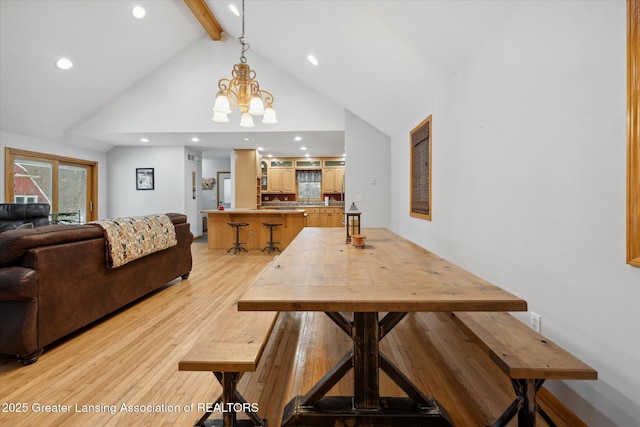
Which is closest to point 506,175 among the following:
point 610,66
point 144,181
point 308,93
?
point 610,66

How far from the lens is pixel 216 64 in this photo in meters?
5.64

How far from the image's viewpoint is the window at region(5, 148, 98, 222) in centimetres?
527

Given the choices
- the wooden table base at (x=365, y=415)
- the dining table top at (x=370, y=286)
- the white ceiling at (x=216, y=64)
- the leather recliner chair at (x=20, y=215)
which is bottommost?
the wooden table base at (x=365, y=415)

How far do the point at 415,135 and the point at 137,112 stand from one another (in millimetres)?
5243

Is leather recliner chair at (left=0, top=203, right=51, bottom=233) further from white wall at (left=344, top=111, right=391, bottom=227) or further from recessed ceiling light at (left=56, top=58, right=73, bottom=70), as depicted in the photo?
white wall at (left=344, top=111, right=391, bottom=227)

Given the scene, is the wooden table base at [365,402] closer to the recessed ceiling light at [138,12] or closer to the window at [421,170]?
the window at [421,170]

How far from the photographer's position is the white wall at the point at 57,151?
198 inches

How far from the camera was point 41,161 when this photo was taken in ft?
19.0

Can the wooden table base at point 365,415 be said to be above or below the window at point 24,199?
below

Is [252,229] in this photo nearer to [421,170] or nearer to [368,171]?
[368,171]

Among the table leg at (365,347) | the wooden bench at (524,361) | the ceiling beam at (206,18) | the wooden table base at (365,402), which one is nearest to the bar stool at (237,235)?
the ceiling beam at (206,18)

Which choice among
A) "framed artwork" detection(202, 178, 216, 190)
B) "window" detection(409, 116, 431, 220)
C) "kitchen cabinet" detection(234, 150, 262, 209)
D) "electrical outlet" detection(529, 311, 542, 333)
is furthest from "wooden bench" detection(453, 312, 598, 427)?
"framed artwork" detection(202, 178, 216, 190)

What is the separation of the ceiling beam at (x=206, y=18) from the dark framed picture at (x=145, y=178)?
3.59 m

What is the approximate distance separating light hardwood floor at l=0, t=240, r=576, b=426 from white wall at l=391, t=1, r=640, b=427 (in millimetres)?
499
